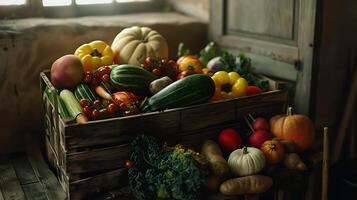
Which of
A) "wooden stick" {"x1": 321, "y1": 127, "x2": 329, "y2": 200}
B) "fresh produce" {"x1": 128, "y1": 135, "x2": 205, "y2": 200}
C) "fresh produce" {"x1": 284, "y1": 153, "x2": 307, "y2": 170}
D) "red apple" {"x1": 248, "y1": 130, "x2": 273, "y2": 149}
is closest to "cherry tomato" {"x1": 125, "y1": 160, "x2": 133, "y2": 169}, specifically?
"fresh produce" {"x1": 128, "y1": 135, "x2": 205, "y2": 200}

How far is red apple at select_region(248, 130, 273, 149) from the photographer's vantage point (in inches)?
95.5

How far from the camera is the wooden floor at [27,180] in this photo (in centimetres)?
242

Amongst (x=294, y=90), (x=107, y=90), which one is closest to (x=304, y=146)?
(x=294, y=90)

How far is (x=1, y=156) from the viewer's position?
9.71 ft

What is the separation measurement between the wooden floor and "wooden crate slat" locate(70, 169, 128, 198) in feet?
0.63

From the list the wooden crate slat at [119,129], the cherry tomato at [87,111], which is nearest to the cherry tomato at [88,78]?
the cherry tomato at [87,111]

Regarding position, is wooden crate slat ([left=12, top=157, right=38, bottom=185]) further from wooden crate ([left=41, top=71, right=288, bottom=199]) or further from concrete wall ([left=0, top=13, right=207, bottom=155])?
wooden crate ([left=41, top=71, right=288, bottom=199])

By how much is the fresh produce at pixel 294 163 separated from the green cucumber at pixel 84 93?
1059mm

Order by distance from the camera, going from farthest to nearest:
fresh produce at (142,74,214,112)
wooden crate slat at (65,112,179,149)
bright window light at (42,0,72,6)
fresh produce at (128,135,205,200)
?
bright window light at (42,0,72,6) < fresh produce at (142,74,214,112) < wooden crate slat at (65,112,179,149) < fresh produce at (128,135,205,200)

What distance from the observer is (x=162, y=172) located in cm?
215

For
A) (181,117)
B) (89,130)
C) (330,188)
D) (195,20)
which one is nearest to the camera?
(89,130)

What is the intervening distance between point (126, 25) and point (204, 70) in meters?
0.70

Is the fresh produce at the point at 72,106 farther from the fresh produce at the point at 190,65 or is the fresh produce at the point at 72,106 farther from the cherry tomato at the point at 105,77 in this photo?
the fresh produce at the point at 190,65

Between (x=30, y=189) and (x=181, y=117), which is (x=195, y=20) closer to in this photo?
(x=181, y=117)
